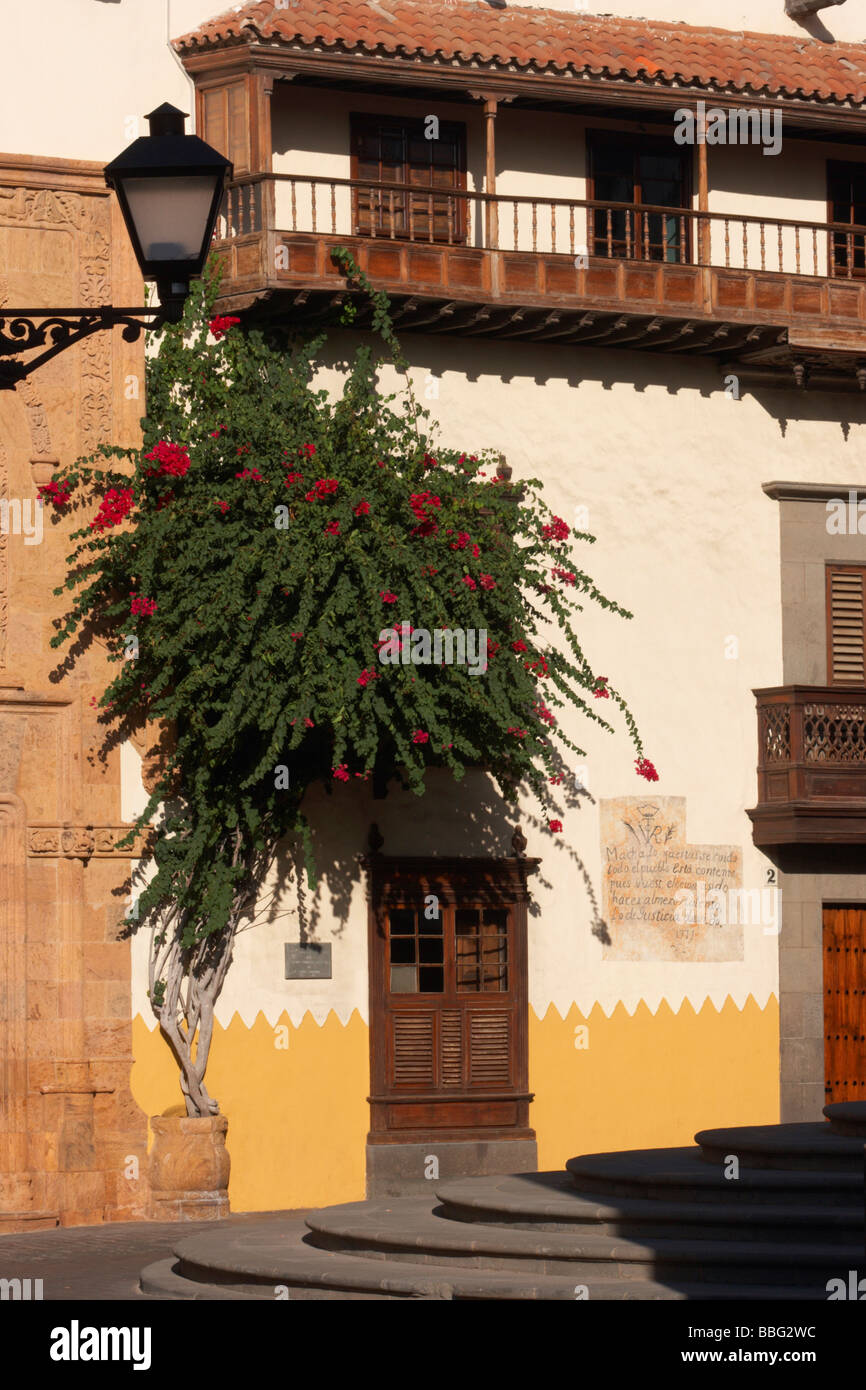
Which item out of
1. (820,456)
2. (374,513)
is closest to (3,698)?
(374,513)

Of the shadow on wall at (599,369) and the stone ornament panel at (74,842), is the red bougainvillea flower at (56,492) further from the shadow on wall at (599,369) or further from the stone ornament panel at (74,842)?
the shadow on wall at (599,369)

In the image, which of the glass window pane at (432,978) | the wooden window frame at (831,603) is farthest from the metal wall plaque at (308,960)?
the wooden window frame at (831,603)

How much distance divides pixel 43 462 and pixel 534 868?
561 centimetres

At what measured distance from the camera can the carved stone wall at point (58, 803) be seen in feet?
64.1

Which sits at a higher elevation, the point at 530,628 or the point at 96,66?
the point at 96,66

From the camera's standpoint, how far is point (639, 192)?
2344 centimetres

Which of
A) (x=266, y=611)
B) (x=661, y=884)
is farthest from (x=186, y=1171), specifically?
(x=661, y=884)

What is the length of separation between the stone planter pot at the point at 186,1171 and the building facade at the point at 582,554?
198 millimetres

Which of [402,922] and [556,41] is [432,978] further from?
[556,41]

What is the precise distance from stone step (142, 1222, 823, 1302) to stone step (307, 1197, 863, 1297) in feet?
0.28

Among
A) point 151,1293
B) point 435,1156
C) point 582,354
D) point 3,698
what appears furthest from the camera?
point 582,354

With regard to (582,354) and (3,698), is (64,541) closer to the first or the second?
(3,698)

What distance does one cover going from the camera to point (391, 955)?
21.4 metres

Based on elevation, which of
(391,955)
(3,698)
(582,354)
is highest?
(582,354)
